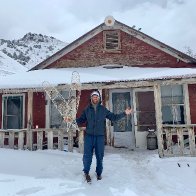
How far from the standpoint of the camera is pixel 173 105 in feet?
41.3

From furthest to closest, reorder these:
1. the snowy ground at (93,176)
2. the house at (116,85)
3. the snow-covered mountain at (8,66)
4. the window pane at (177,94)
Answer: the snow-covered mountain at (8,66) < the window pane at (177,94) < the house at (116,85) < the snowy ground at (93,176)

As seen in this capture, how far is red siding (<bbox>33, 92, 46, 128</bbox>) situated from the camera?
13.6 meters

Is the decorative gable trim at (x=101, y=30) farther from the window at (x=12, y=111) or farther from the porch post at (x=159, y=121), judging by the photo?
the porch post at (x=159, y=121)

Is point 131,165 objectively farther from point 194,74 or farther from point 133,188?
point 194,74

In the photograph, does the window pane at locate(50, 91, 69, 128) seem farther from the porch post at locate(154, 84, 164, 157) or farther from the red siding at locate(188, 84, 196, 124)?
the red siding at locate(188, 84, 196, 124)

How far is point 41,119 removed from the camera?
44.7 ft

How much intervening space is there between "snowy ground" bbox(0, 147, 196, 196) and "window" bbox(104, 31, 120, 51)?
629 centimetres

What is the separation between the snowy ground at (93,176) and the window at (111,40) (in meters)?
6.29

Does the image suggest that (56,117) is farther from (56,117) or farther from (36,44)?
(36,44)

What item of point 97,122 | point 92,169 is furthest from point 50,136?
point 97,122

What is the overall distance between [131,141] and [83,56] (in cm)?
466

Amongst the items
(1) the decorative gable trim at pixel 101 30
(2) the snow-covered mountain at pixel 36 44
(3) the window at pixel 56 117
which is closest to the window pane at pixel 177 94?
(1) the decorative gable trim at pixel 101 30

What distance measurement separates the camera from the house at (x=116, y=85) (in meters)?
11.6

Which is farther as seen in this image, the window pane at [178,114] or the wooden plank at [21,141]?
the window pane at [178,114]
